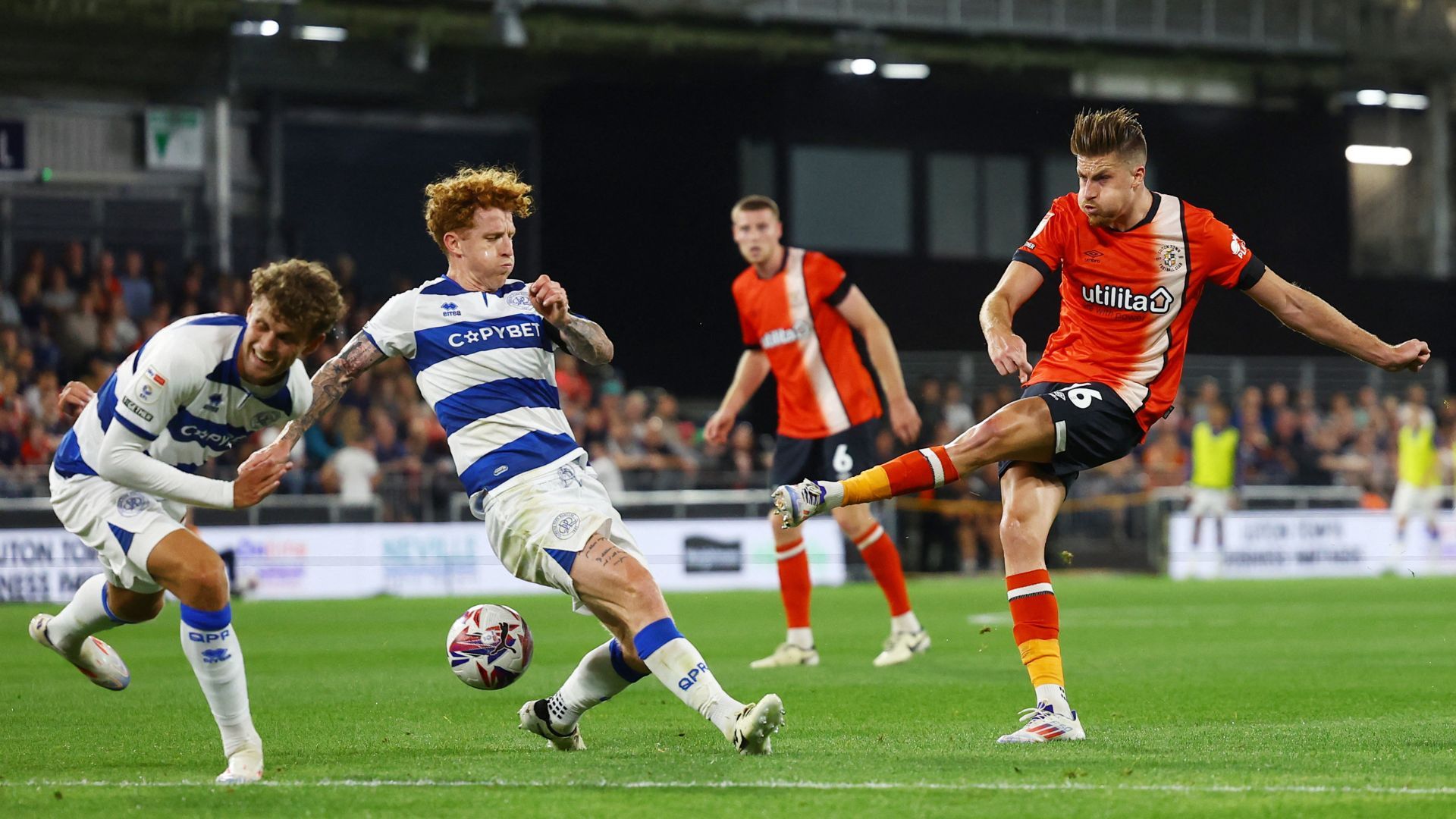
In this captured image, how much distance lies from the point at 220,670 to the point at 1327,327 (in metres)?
4.25

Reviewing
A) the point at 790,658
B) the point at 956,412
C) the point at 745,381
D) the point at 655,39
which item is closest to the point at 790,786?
the point at 790,658

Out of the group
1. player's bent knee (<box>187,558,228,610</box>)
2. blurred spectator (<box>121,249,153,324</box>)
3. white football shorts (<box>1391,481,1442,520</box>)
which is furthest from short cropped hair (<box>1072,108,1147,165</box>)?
white football shorts (<box>1391,481,1442,520</box>)

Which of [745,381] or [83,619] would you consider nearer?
[83,619]

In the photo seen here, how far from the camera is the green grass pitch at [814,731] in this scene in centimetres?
526

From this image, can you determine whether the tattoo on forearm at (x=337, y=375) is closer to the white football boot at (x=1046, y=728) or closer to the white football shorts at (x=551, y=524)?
the white football shorts at (x=551, y=524)

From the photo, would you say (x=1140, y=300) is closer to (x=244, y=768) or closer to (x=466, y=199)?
(x=466, y=199)

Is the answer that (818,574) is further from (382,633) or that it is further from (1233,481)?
(382,633)

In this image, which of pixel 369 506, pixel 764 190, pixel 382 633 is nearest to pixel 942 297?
pixel 764 190

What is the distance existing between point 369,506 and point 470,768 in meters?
14.2

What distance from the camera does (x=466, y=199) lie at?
6.59 metres

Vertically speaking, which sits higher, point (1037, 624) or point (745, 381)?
point (745, 381)

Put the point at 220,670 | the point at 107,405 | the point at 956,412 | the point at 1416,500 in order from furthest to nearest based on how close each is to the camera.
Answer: the point at 956,412, the point at 1416,500, the point at 107,405, the point at 220,670

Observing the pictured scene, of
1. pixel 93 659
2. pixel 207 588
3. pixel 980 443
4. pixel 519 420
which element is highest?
pixel 519 420

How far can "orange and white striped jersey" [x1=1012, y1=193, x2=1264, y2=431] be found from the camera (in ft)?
22.8
